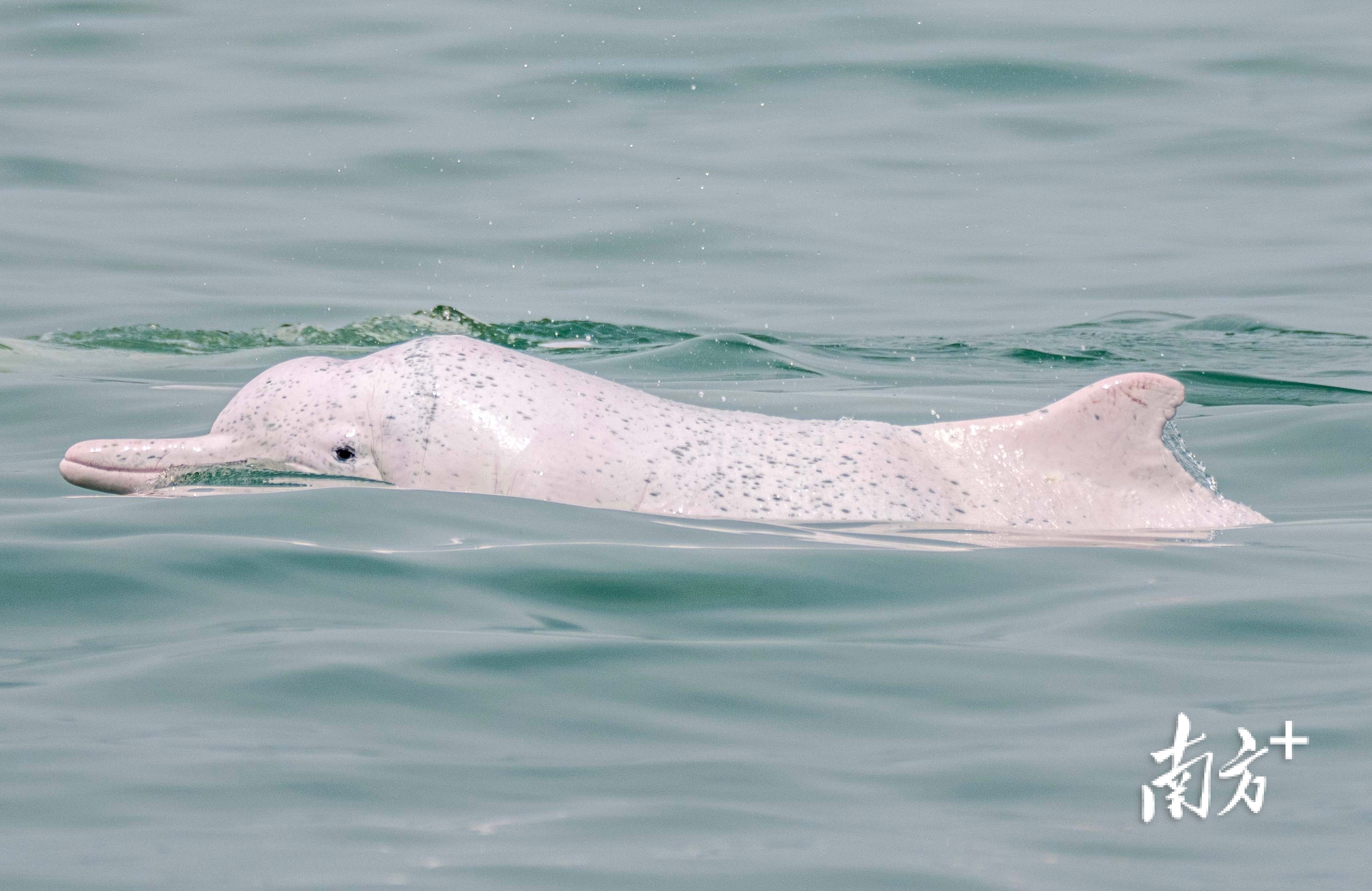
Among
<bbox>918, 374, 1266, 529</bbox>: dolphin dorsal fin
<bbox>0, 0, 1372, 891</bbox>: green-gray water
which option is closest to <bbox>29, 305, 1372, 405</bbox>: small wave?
<bbox>0, 0, 1372, 891</bbox>: green-gray water

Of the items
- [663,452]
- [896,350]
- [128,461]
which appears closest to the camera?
[663,452]

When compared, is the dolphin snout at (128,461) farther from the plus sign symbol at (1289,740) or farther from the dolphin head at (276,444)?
the plus sign symbol at (1289,740)

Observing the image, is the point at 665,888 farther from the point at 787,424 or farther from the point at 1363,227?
the point at 1363,227

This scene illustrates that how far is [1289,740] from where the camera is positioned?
14.5 ft

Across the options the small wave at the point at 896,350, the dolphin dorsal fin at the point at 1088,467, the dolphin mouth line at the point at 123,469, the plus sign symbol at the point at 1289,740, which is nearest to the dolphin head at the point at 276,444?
the dolphin mouth line at the point at 123,469

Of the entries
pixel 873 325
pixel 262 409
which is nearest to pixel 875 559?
pixel 262 409

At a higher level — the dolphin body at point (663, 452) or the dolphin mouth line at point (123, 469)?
the dolphin body at point (663, 452)

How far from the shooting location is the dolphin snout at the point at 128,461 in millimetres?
7465

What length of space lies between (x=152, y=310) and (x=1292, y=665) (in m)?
12.5

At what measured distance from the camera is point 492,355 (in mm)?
7445

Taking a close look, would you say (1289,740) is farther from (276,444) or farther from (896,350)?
(896,350)

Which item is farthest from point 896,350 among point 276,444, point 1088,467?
point 276,444

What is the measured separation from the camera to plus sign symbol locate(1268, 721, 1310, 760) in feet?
14.3

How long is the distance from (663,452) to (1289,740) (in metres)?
3.36
